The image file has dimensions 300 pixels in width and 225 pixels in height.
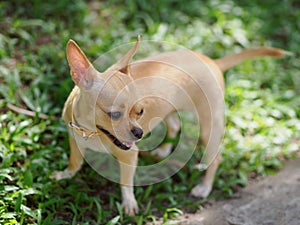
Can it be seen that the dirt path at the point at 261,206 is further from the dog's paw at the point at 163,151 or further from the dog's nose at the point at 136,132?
the dog's nose at the point at 136,132

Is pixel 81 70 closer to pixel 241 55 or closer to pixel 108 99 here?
pixel 108 99

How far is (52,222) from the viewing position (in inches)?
167

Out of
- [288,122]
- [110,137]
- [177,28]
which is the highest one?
[110,137]

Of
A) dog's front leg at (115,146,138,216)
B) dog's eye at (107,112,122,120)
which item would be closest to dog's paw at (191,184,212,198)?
dog's front leg at (115,146,138,216)

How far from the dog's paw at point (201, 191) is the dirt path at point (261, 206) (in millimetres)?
156

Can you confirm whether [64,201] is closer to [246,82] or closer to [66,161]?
[66,161]

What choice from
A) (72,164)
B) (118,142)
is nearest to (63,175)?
(72,164)

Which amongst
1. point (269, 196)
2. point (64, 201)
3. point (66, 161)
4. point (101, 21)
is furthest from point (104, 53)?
point (269, 196)

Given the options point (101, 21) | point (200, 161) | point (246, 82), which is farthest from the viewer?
point (101, 21)

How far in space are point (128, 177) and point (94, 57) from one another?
1.99m

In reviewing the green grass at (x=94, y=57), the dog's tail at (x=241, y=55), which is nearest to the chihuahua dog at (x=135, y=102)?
the dog's tail at (x=241, y=55)

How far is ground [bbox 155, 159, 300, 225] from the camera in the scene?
4.66 meters

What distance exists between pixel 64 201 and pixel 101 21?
3.14 meters

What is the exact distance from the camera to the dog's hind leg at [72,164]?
4.66m
